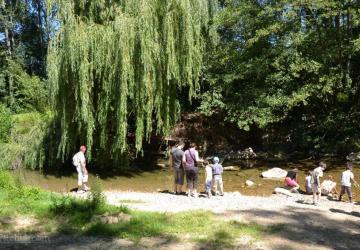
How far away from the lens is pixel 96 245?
7.95 metres

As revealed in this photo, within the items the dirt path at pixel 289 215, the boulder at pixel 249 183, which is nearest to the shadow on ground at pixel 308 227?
the dirt path at pixel 289 215

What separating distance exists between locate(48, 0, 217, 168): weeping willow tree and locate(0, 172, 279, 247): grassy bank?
688cm

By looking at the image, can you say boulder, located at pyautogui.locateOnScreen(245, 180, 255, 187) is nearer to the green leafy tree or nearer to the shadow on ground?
the green leafy tree

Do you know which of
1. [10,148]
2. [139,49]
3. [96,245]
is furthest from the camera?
[10,148]

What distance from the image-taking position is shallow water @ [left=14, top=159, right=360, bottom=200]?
16.6 m

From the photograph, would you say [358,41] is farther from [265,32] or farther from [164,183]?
[164,183]

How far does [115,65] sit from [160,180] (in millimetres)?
5206

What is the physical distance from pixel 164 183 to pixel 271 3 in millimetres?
12040

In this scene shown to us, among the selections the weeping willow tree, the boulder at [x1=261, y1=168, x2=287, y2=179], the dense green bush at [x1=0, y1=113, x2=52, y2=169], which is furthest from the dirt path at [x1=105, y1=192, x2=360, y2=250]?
the dense green bush at [x1=0, y1=113, x2=52, y2=169]

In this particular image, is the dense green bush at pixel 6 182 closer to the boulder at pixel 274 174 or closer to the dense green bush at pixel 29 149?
the dense green bush at pixel 29 149

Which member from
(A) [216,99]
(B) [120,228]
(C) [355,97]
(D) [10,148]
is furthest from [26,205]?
(C) [355,97]

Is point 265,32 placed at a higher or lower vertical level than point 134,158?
higher

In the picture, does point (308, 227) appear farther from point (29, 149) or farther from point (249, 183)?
point (29, 149)

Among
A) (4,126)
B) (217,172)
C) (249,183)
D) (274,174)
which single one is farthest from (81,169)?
(4,126)
